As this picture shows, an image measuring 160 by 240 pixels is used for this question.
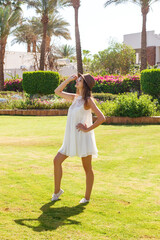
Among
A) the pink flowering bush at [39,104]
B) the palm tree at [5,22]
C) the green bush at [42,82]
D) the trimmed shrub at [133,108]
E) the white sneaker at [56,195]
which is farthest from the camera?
the palm tree at [5,22]

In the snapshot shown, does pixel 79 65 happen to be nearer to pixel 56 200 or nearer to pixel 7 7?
pixel 7 7

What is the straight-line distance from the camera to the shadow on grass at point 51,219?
381 cm

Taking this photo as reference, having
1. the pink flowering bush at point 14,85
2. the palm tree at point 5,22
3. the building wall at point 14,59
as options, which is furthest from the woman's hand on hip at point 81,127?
the building wall at point 14,59

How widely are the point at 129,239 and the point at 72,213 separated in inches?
35.4

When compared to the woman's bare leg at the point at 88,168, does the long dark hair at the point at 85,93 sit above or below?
above

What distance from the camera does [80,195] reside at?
4.89 metres

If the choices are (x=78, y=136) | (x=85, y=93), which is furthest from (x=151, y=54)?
(x=78, y=136)

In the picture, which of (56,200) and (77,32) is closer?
(56,200)

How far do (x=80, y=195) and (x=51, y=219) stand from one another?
36.2 inches

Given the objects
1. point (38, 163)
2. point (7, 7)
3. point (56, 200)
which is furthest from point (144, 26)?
point (56, 200)

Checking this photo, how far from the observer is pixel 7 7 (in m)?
34.3

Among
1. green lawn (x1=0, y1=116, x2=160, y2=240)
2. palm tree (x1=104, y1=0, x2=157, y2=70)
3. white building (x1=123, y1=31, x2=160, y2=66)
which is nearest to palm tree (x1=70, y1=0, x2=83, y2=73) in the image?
palm tree (x1=104, y1=0, x2=157, y2=70)

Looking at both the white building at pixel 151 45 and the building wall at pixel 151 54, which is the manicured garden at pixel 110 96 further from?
the building wall at pixel 151 54

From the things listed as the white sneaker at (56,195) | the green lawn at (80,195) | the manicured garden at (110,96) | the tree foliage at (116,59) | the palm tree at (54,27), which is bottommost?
the green lawn at (80,195)
